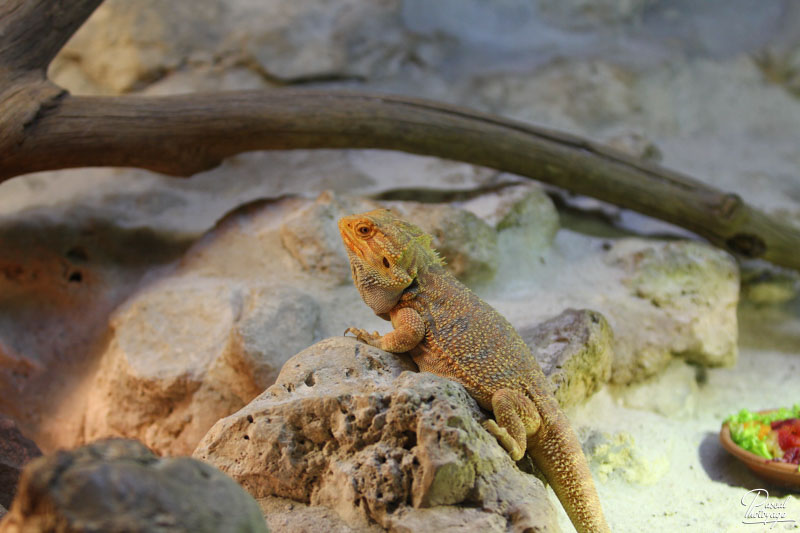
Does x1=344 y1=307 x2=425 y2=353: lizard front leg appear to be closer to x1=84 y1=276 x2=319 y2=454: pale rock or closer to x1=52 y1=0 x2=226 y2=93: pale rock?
x1=84 y1=276 x2=319 y2=454: pale rock

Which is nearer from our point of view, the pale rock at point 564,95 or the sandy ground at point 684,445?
the sandy ground at point 684,445

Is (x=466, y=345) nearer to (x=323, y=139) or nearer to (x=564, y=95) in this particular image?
(x=323, y=139)

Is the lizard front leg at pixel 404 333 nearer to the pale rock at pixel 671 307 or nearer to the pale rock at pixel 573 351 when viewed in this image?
the pale rock at pixel 573 351

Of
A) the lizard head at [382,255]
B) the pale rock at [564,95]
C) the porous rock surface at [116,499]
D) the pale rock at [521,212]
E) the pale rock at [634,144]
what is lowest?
the pale rock at [521,212]

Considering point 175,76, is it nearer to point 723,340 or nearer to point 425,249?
point 425,249

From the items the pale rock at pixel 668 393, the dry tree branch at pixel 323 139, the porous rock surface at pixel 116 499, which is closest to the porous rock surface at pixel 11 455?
the dry tree branch at pixel 323 139

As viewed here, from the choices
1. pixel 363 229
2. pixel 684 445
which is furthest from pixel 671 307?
pixel 363 229
